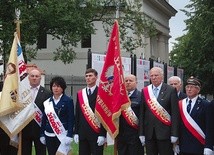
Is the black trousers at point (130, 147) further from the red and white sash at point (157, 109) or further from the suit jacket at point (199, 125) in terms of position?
the suit jacket at point (199, 125)

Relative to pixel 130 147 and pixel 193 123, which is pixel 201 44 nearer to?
pixel 130 147

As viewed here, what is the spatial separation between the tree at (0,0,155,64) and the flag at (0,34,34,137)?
16.5 meters

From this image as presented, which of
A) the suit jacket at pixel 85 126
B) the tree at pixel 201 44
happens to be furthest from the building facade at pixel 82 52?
the suit jacket at pixel 85 126

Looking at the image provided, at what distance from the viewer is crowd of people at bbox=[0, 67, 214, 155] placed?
8.14 metres

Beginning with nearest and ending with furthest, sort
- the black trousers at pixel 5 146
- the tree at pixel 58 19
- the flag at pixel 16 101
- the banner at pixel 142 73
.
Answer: the flag at pixel 16 101, the black trousers at pixel 5 146, the banner at pixel 142 73, the tree at pixel 58 19

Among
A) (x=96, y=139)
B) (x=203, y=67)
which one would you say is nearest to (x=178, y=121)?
(x=96, y=139)

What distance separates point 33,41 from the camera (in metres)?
27.4

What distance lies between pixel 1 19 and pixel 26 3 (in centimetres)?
159

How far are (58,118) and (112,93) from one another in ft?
3.36

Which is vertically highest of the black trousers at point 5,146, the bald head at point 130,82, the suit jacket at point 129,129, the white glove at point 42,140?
the bald head at point 130,82

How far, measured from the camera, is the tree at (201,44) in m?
29.7

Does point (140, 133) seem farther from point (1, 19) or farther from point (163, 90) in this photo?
point (1, 19)

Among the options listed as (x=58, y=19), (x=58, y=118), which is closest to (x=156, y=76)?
(x=58, y=118)

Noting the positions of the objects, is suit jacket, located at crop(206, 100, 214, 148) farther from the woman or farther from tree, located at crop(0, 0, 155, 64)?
tree, located at crop(0, 0, 155, 64)
